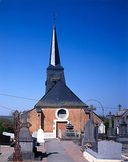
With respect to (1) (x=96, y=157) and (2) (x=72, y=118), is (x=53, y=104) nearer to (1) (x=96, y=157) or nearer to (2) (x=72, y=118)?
(2) (x=72, y=118)

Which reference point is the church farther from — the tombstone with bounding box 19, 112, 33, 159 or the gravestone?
the gravestone

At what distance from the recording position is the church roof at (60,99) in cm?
4469

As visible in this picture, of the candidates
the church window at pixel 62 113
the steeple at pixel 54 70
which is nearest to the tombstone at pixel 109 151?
the church window at pixel 62 113

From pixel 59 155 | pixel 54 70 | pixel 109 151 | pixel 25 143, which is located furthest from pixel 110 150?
pixel 54 70

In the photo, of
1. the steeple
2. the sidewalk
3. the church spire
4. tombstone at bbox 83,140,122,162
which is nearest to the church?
the steeple

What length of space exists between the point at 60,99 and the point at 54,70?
6430mm

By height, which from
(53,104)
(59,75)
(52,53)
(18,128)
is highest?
(52,53)

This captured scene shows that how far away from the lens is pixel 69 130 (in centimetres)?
3353

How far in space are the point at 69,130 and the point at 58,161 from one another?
18693 mm

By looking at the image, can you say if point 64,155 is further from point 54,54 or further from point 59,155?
point 54,54

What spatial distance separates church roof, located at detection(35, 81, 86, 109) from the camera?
147ft

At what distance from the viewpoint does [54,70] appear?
166 ft

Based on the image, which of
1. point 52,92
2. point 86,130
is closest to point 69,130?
point 86,130

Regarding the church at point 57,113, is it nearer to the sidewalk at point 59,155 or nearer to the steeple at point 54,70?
the steeple at point 54,70
